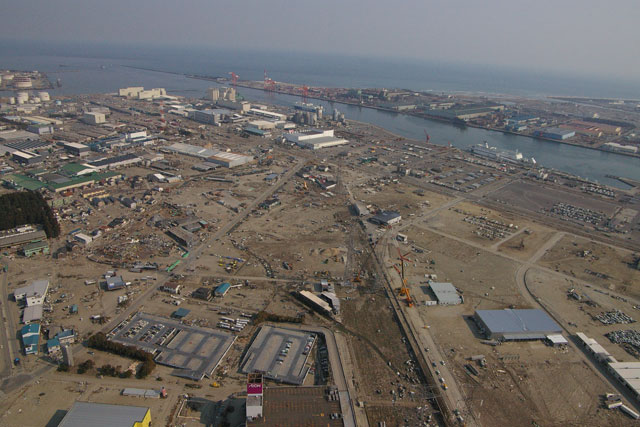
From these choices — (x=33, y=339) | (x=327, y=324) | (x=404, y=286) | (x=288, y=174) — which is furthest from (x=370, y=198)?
(x=33, y=339)

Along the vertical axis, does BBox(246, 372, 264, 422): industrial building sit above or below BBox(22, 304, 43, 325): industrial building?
above

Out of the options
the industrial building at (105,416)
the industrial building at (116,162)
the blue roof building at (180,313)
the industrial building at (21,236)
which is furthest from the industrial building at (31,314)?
the industrial building at (116,162)

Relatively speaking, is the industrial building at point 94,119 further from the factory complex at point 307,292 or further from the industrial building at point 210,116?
the industrial building at point 210,116

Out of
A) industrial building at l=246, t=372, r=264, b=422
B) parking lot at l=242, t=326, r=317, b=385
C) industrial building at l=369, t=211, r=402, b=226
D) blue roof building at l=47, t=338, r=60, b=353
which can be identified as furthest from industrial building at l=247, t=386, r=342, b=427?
industrial building at l=369, t=211, r=402, b=226

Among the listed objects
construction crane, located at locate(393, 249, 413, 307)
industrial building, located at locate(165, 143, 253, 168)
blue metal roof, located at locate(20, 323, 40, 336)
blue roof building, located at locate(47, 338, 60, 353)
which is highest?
industrial building, located at locate(165, 143, 253, 168)

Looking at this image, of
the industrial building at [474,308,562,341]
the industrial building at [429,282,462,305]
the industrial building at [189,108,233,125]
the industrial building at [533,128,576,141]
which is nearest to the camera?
the industrial building at [474,308,562,341]

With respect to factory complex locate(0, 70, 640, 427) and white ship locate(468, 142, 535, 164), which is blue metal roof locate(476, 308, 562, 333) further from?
white ship locate(468, 142, 535, 164)

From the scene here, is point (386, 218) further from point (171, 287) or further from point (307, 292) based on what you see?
point (171, 287)
